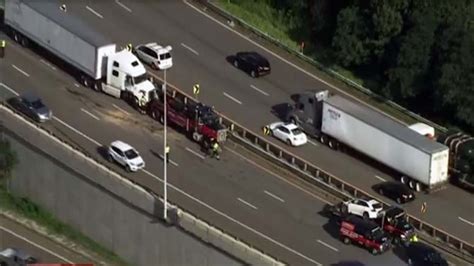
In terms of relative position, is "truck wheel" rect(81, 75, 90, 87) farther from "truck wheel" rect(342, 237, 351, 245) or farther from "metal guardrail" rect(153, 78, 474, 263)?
"truck wheel" rect(342, 237, 351, 245)

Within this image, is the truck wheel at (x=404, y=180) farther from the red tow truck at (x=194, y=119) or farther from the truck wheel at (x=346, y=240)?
the red tow truck at (x=194, y=119)

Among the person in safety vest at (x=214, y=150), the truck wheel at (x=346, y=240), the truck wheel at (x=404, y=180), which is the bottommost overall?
the truck wheel at (x=346, y=240)

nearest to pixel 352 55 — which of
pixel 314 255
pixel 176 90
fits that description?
pixel 176 90

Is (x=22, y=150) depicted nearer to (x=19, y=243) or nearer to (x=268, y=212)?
(x=19, y=243)

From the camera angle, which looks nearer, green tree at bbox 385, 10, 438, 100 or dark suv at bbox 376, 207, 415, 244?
dark suv at bbox 376, 207, 415, 244

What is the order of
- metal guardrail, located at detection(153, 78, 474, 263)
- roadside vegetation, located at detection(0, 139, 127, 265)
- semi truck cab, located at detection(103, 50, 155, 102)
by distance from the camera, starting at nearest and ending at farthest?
metal guardrail, located at detection(153, 78, 474, 263) < roadside vegetation, located at detection(0, 139, 127, 265) < semi truck cab, located at detection(103, 50, 155, 102)

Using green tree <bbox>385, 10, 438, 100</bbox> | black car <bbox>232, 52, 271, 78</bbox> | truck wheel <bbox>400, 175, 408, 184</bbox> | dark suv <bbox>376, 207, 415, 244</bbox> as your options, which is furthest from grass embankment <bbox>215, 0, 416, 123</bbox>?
dark suv <bbox>376, 207, 415, 244</bbox>

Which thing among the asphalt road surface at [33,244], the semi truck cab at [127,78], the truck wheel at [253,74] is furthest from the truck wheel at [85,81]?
the asphalt road surface at [33,244]
